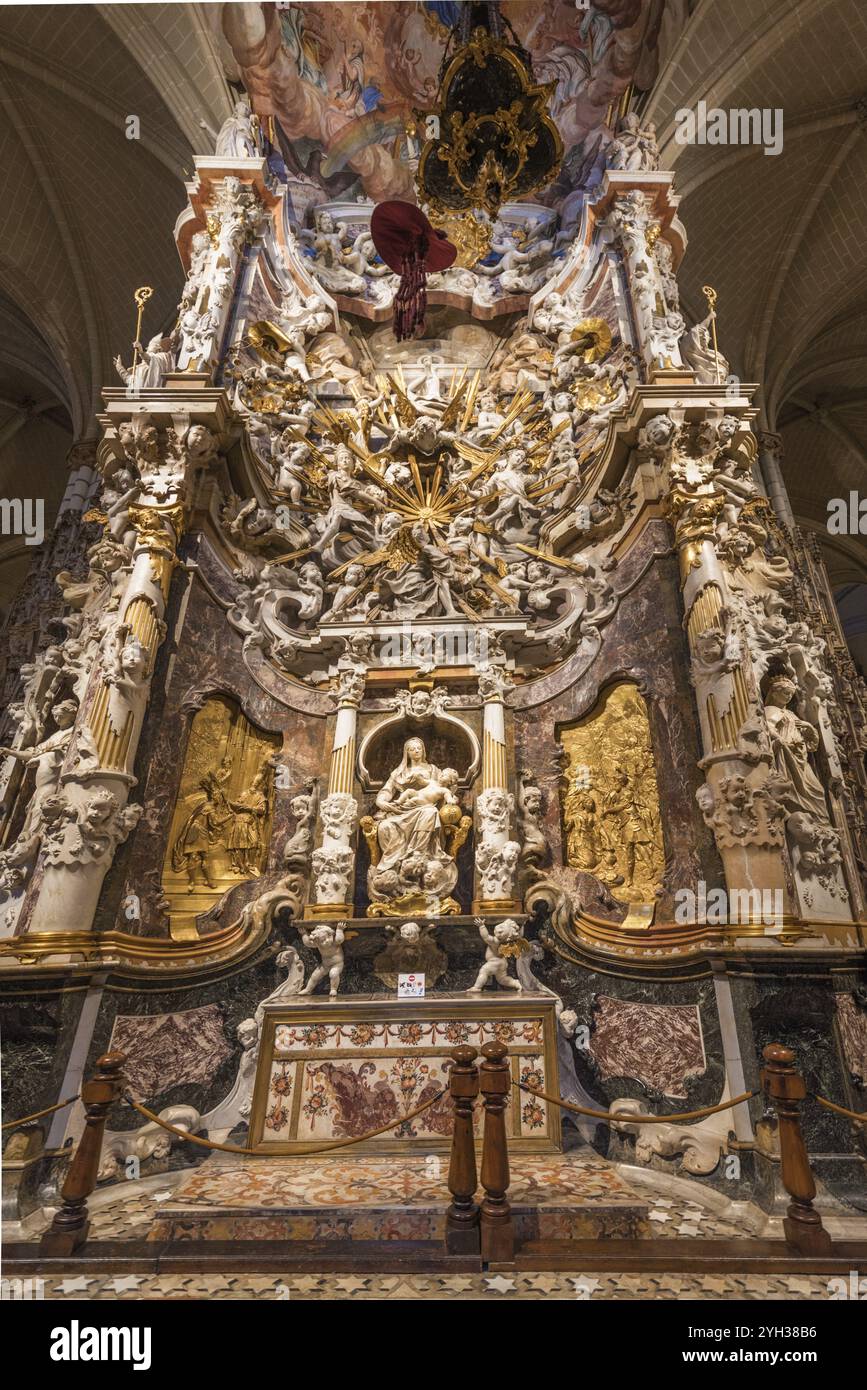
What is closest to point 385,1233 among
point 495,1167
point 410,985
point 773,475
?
point 495,1167

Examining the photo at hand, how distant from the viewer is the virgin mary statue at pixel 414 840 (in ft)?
21.4

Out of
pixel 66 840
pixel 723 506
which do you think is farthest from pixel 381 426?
pixel 66 840

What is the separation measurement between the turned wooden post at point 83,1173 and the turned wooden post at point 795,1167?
3374 millimetres

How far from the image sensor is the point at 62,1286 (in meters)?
3.39

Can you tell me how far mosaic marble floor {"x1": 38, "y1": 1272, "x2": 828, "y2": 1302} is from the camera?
126 inches

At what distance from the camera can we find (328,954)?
6.20 metres

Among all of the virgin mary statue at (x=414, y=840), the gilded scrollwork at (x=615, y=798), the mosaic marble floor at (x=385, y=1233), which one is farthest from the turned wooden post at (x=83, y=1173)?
the gilded scrollwork at (x=615, y=798)

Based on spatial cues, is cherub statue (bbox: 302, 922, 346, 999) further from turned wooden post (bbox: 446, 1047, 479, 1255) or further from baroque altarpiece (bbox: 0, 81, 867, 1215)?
turned wooden post (bbox: 446, 1047, 479, 1255)

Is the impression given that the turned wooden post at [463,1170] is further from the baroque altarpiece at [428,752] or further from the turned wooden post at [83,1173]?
the baroque altarpiece at [428,752]

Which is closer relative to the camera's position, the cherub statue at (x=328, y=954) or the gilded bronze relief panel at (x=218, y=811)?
the cherub statue at (x=328, y=954)

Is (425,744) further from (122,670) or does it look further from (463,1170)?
(463,1170)
